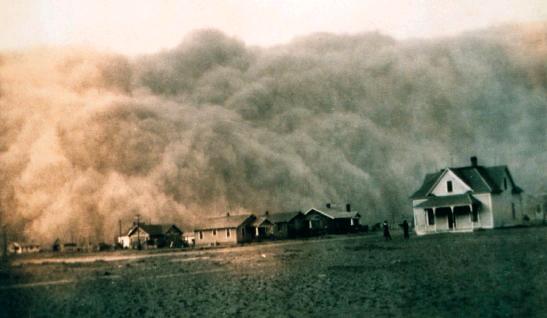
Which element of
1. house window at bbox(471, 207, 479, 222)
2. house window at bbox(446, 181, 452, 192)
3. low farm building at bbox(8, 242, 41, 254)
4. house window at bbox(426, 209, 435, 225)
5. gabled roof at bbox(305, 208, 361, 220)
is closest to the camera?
low farm building at bbox(8, 242, 41, 254)

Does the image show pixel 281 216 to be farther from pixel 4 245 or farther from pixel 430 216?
pixel 4 245

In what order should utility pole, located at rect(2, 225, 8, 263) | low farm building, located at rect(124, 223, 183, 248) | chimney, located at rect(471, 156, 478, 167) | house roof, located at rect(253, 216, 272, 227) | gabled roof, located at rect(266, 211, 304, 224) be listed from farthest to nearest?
low farm building, located at rect(124, 223, 183, 248)
house roof, located at rect(253, 216, 272, 227)
gabled roof, located at rect(266, 211, 304, 224)
utility pole, located at rect(2, 225, 8, 263)
chimney, located at rect(471, 156, 478, 167)

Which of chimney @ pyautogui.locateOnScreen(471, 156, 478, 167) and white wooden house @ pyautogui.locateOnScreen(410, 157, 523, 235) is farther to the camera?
white wooden house @ pyautogui.locateOnScreen(410, 157, 523, 235)

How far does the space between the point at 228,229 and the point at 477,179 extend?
512 cm

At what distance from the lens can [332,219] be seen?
1083 centimetres

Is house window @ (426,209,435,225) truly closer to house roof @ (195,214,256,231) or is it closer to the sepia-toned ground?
the sepia-toned ground

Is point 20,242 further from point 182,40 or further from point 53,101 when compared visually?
point 182,40

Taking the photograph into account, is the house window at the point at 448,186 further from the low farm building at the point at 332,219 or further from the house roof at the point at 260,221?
the house roof at the point at 260,221

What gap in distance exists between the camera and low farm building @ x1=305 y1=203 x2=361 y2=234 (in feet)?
34.3

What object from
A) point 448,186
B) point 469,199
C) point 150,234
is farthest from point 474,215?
point 150,234

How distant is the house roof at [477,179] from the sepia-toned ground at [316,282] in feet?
2.90

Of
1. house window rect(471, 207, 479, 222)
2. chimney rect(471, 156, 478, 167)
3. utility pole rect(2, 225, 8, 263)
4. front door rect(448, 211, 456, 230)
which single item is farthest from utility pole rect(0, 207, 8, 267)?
front door rect(448, 211, 456, 230)

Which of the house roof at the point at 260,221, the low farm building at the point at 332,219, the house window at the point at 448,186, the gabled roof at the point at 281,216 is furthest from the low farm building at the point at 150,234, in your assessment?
the house window at the point at 448,186

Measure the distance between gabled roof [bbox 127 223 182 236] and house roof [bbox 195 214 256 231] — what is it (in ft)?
2.53
